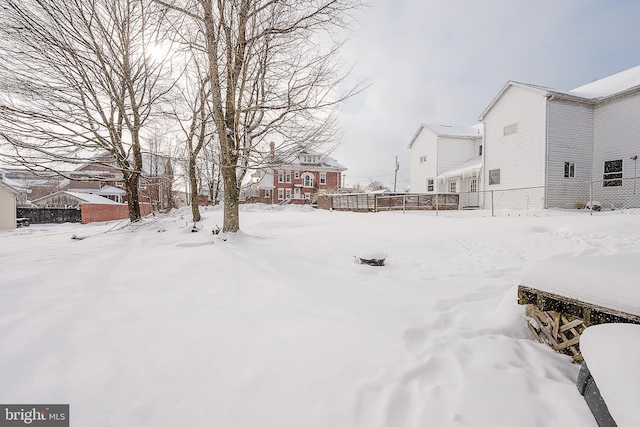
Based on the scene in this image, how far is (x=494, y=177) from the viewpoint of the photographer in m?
16.0

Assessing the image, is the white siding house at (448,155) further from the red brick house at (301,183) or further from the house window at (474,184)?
the red brick house at (301,183)

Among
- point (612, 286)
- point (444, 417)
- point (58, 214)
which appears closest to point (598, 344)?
point (612, 286)

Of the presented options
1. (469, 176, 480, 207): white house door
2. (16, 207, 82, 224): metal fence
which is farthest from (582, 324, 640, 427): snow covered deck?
(16, 207, 82, 224): metal fence

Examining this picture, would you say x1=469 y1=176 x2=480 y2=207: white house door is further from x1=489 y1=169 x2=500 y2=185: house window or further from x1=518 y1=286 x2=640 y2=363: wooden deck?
x1=518 y1=286 x2=640 y2=363: wooden deck

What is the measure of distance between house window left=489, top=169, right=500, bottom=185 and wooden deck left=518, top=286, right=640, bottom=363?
16215 millimetres

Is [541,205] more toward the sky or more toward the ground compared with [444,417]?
more toward the sky

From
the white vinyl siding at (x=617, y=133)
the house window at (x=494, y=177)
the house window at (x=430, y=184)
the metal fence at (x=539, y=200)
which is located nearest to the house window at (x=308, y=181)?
the house window at (x=430, y=184)

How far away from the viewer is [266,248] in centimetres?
670

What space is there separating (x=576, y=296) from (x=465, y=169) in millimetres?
18652

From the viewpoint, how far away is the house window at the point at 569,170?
13567mm

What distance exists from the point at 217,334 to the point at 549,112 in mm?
17815

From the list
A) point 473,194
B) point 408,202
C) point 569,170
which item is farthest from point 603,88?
point 408,202

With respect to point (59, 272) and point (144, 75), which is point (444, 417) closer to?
point (59, 272)

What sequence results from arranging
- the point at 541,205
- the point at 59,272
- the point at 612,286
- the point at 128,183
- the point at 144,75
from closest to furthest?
the point at 612,286 → the point at 59,272 → the point at 144,75 → the point at 128,183 → the point at 541,205
